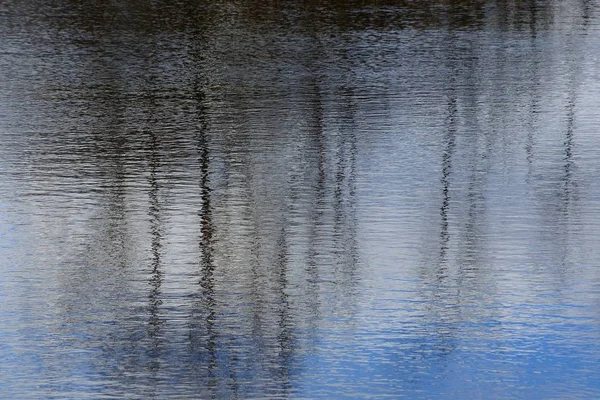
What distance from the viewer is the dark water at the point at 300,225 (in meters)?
6.52

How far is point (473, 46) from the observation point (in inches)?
754

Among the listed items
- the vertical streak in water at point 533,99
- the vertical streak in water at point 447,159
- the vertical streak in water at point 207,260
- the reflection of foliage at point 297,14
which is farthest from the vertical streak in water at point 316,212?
the reflection of foliage at point 297,14

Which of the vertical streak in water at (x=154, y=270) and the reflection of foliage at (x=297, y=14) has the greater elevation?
the reflection of foliage at (x=297, y=14)

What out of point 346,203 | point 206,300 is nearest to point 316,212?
point 346,203

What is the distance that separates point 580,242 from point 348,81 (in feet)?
23.9

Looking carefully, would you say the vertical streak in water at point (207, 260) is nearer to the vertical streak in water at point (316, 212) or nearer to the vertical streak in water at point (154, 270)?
the vertical streak in water at point (154, 270)

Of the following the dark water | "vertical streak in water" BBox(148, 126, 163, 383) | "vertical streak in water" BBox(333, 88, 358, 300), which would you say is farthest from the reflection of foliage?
"vertical streak in water" BBox(148, 126, 163, 383)

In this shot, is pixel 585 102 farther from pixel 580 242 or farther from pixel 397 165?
pixel 580 242

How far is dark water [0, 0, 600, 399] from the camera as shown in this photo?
652cm

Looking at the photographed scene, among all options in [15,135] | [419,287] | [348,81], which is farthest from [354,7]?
[419,287]

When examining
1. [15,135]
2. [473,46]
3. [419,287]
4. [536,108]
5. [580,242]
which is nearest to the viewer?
[419,287]

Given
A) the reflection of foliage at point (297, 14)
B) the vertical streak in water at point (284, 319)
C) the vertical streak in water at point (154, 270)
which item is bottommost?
the vertical streak in water at point (284, 319)

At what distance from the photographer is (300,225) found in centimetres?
916

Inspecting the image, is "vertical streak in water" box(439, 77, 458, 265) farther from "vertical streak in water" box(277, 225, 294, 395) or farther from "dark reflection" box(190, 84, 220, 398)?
"dark reflection" box(190, 84, 220, 398)
